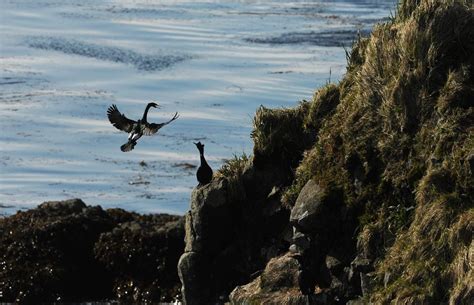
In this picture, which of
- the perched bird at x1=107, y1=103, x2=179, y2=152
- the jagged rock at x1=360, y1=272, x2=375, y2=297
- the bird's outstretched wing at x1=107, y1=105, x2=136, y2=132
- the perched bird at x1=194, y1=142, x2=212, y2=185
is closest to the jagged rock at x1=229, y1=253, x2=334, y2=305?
the jagged rock at x1=360, y1=272, x2=375, y2=297

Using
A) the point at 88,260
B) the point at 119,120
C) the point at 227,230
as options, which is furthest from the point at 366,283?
the point at 88,260

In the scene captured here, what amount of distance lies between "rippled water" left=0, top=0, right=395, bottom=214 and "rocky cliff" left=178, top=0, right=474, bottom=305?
18.1 ft

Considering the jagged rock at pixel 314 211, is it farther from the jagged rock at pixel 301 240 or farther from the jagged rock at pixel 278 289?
the jagged rock at pixel 278 289

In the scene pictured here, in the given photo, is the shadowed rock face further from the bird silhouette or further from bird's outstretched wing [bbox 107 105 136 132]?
the bird silhouette

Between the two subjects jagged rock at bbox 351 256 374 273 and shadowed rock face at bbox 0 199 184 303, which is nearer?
jagged rock at bbox 351 256 374 273

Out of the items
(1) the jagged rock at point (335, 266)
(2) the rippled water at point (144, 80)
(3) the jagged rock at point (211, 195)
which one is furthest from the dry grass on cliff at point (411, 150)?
(2) the rippled water at point (144, 80)

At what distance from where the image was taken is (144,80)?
91.8 feet

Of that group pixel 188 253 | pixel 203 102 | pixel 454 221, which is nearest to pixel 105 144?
pixel 203 102

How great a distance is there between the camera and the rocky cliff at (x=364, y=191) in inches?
377

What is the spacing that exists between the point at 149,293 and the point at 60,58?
51.7 ft

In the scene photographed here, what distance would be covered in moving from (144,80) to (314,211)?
57.8 ft

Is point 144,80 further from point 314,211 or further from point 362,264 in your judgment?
point 362,264

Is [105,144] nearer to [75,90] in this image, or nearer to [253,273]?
[75,90]

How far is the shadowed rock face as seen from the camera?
16.1 metres
